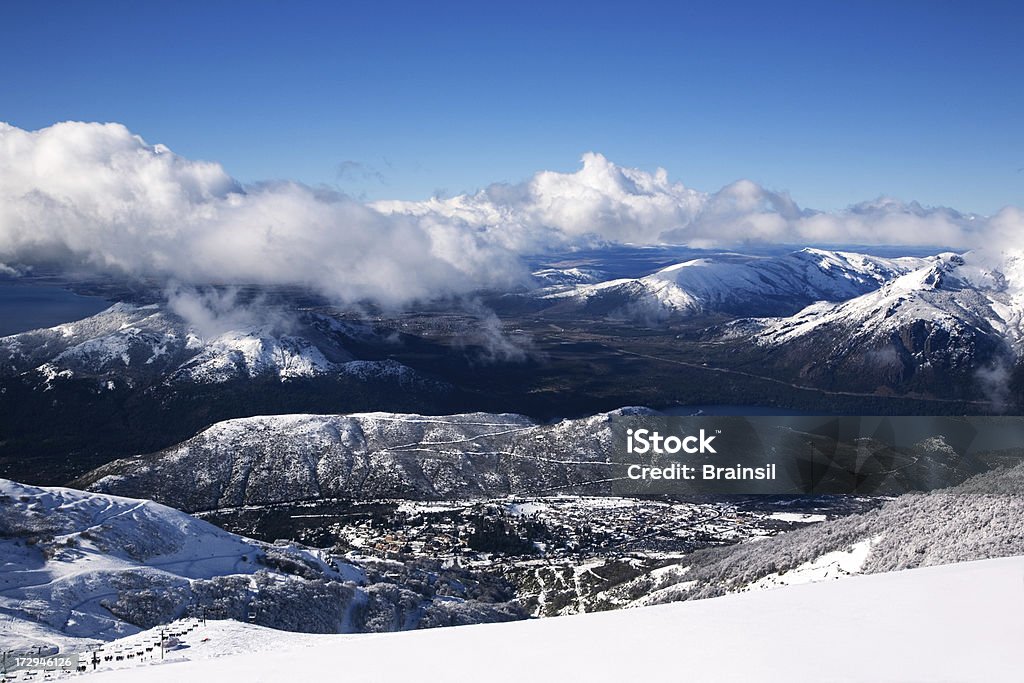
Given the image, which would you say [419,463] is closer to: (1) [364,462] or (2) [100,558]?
(1) [364,462]

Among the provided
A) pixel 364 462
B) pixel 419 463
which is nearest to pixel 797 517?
pixel 419 463

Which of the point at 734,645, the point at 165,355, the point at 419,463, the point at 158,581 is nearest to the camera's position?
the point at 734,645

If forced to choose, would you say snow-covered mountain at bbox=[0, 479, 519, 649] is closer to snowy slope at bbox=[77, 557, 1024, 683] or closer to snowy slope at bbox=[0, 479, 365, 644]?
snowy slope at bbox=[0, 479, 365, 644]

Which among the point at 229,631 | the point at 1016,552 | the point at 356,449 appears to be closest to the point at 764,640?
the point at 1016,552

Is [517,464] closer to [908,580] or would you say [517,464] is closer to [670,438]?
[670,438]

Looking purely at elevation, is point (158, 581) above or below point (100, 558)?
below
